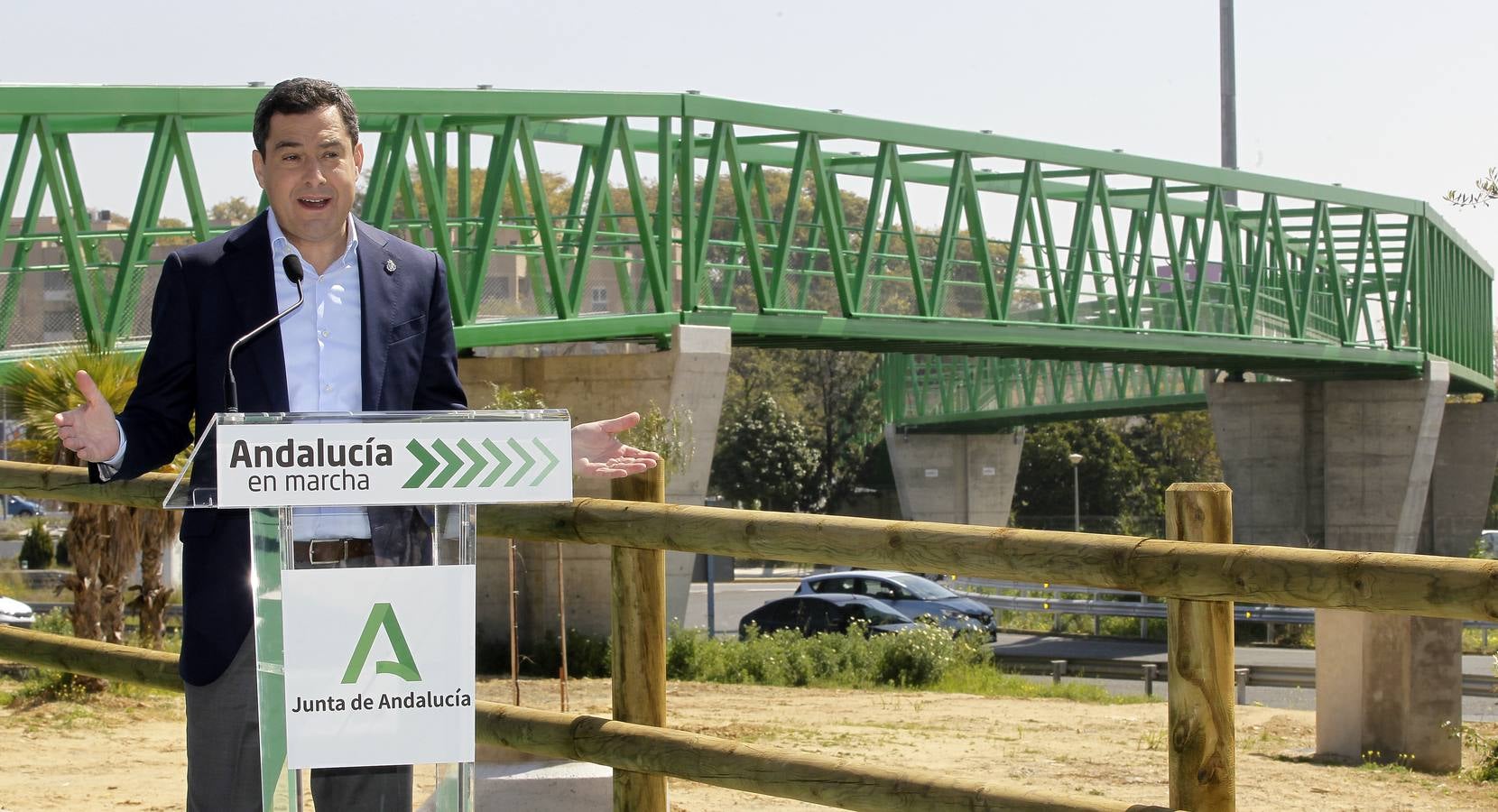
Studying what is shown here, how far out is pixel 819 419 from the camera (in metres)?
72.3

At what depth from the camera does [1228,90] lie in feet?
150

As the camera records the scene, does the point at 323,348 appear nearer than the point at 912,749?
Yes

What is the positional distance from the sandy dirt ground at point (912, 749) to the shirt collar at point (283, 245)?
3536mm

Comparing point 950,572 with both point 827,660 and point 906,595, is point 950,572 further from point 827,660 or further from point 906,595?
point 906,595

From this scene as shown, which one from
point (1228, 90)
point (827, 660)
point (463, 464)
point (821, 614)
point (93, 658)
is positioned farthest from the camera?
point (1228, 90)

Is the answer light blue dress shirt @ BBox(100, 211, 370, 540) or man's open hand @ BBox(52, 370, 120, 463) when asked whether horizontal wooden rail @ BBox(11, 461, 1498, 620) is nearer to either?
light blue dress shirt @ BBox(100, 211, 370, 540)

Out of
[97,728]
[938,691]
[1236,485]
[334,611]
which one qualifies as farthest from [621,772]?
[1236,485]

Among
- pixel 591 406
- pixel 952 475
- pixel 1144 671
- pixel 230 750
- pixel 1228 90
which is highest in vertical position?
pixel 1228 90

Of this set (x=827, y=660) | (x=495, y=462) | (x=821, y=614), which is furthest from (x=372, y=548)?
(x=821, y=614)

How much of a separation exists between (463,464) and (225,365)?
2.67 feet

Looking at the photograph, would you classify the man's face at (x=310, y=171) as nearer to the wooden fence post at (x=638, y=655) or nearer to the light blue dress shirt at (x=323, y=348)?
the light blue dress shirt at (x=323, y=348)

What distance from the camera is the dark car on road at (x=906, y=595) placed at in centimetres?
3077

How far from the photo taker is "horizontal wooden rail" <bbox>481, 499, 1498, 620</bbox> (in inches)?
166

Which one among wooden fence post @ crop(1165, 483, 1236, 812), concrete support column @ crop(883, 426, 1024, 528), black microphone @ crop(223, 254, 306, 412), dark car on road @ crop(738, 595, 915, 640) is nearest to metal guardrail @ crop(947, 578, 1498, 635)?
dark car on road @ crop(738, 595, 915, 640)
